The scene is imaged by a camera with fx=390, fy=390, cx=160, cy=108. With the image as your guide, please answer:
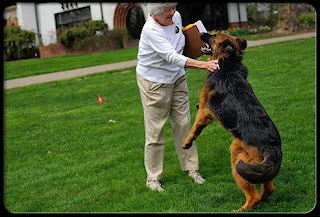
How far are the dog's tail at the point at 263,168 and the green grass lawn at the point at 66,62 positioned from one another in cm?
1111

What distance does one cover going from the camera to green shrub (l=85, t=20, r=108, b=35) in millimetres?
14461

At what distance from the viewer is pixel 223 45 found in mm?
4074

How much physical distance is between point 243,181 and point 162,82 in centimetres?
154

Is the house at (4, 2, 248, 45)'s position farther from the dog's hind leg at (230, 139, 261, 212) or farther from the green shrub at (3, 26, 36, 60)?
the dog's hind leg at (230, 139, 261, 212)

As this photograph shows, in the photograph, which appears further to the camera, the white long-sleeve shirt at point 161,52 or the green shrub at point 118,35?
the green shrub at point 118,35

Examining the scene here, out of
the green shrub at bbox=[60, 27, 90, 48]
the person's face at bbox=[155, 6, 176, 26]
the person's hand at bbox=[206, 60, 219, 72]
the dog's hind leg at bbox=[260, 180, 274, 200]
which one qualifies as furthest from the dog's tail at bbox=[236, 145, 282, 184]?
the green shrub at bbox=[60, 27, 90, 48]

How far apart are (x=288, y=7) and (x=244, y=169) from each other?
18.9m

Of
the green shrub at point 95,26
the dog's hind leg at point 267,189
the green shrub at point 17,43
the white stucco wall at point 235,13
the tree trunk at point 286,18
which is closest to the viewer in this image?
the dog's hind leg at point 267,189

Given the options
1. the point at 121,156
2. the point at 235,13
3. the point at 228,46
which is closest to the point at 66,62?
the point at 121,156

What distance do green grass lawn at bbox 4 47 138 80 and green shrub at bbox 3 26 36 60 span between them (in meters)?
2.83

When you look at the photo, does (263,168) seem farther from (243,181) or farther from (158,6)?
(158,6)

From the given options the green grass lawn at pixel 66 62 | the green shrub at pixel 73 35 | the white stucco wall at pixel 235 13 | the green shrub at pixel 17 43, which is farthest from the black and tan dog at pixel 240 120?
the white stucco wall at pixel 235 13

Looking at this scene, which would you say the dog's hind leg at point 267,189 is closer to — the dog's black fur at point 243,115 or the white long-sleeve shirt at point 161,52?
the dog's black fur at point 243,115

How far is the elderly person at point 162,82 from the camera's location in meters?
4.30
